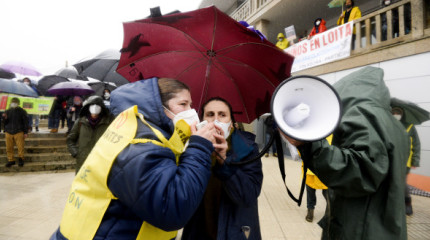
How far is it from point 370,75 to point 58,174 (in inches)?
286

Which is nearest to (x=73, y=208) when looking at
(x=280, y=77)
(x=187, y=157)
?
(x=187, y=157)

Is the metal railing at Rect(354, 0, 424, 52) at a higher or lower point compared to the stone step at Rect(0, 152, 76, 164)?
higher

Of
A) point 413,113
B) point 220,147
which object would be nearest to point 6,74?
point 220,147

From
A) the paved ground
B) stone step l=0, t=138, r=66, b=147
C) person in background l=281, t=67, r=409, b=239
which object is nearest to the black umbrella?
stone step l=0, t=138, r=66, b=147

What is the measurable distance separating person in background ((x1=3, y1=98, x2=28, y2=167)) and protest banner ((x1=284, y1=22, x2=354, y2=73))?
796cm

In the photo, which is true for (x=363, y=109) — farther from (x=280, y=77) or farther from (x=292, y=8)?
(x=292, y=8)

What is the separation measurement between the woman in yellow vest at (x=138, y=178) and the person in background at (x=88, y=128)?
3.36m

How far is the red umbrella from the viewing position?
5.23 feet

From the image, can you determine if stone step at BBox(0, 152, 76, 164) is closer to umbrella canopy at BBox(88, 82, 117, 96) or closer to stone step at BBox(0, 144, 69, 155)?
stone step at BBox(0, 144, 69, 155)

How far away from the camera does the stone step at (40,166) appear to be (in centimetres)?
617

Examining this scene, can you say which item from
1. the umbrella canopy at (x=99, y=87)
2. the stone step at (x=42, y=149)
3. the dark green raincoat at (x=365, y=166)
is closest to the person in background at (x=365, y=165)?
the dark green raincoat at (x=365, y=166)

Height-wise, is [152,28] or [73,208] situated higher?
[152,28]

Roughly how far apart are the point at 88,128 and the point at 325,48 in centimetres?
706

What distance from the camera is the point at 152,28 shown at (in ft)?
5.49
